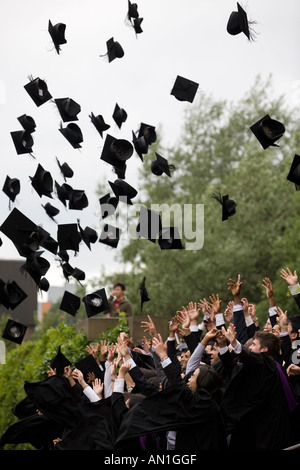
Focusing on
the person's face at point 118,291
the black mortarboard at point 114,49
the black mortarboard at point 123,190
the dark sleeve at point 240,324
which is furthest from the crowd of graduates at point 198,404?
the person's face at point 118,291

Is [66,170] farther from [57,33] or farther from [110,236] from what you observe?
[57,33]

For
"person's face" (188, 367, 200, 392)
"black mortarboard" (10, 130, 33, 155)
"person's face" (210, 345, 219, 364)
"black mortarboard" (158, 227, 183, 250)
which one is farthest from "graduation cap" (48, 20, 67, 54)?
"person's face" (188, 367, 200, 392)

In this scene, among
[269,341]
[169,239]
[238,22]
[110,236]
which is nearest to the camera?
[269,341]

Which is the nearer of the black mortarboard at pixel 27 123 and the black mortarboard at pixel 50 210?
the black mortarboard at pixel 27 123

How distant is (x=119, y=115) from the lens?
391 inches

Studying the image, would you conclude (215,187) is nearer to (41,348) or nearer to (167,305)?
(167,305)

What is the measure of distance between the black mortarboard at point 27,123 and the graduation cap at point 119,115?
3.03 feet

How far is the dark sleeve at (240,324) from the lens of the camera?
24.9ft

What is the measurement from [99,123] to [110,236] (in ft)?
4.80

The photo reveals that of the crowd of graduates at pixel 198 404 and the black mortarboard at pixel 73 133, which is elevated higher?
the black mortarboard at pixel 73 133

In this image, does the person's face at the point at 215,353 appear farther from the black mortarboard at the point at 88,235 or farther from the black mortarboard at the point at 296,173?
the black mortarboard at the point at 88,235

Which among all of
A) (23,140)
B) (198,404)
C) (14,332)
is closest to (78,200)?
(23,140)
